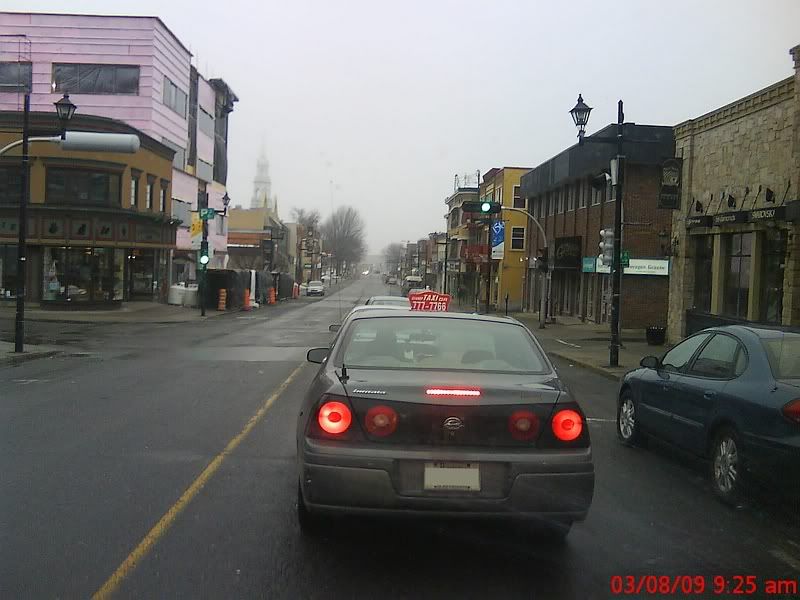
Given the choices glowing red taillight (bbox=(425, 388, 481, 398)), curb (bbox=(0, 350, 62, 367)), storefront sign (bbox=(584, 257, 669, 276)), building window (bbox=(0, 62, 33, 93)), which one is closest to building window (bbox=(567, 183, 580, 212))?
storefront sign (bbox=(584, 257, 669, 276))

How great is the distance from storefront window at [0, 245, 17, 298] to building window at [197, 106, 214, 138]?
25.7m

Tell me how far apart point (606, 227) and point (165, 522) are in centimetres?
2910

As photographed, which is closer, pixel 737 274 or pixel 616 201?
pixel 616 201

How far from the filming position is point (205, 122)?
197ft

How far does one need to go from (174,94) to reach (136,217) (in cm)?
1763

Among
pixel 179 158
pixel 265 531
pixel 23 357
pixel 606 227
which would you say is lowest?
pixel 23 357

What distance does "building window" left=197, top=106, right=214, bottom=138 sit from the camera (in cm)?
5831

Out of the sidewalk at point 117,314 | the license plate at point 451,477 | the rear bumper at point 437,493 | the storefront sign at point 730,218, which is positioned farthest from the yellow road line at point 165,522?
the sidewalk at point 117,314

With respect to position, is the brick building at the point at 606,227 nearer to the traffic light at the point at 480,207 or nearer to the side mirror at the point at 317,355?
the traffic light at the point at 480,207

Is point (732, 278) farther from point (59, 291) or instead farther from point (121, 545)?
point (59, 291)

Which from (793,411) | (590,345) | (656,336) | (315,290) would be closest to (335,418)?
(793,411)

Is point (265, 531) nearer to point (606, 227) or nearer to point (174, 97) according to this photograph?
point (606, 227)

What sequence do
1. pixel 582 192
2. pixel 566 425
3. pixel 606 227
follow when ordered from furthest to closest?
pixel 582 192 < pixel 606 227 < pixel 566 425

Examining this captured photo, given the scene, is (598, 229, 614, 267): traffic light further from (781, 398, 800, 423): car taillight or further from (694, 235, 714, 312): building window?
(781, 398, 800, 423): car taillight
